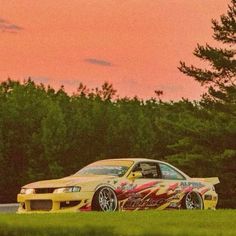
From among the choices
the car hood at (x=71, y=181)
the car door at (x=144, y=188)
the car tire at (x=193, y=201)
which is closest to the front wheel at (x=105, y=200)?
the car hood at (x=71, y=181)

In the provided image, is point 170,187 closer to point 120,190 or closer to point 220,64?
point 120,190

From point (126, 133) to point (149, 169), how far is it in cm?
4272

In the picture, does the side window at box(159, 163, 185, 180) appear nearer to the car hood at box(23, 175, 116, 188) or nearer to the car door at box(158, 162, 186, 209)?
the car door at box(158, 162, 186, 209)

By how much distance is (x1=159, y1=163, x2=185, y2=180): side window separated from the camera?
69.9ft

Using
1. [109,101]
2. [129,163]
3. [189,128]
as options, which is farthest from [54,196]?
[109,101]

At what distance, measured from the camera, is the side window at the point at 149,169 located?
20.8 metres

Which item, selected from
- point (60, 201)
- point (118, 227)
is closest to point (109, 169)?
point (60, 201)

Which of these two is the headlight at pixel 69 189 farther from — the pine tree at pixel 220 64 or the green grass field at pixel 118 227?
the pine tree at pixel 220 64

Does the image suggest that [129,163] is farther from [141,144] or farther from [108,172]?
[141,144]

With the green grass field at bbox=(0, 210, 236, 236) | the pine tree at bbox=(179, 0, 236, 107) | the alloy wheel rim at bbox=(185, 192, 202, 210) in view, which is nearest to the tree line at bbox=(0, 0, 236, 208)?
the pine tree at bbox=(179, 0, 236, 107)

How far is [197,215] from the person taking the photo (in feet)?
39.2

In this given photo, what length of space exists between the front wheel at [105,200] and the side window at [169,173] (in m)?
2.33

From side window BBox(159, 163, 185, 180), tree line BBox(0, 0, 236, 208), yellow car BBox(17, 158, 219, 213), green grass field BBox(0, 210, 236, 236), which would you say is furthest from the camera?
tree line BBox(0, 0, 236, 208)

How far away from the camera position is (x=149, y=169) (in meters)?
21.1
